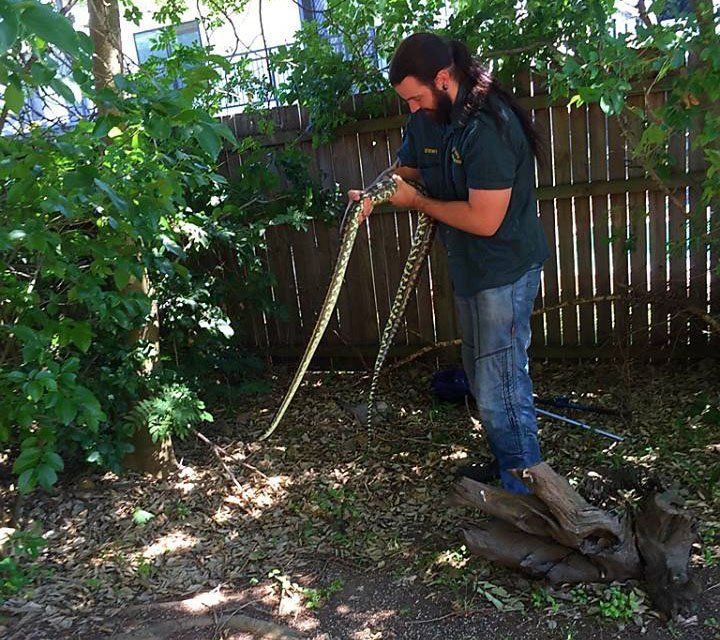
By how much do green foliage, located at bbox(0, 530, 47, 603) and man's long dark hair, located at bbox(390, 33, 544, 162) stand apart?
7.67 feet

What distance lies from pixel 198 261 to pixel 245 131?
45.8 inches

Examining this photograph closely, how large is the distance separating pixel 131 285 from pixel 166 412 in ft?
2.29

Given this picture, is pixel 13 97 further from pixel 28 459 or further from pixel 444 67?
pixel 444 67

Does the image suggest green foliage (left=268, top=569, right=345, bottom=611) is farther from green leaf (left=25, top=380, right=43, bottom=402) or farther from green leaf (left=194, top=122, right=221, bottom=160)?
green leaf (left=194, top=122, right=221, bottom=160)

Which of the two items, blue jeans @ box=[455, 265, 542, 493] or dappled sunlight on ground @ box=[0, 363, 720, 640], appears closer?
dappled sunlight on ground @ box=[0, 363, 720, 640]

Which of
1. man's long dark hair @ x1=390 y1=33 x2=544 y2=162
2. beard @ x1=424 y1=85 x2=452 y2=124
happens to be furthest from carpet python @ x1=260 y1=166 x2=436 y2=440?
man's long dark hair @ x1=390 y1=33 x2=544 y2=162

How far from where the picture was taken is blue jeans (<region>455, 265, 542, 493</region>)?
2979 millimetres

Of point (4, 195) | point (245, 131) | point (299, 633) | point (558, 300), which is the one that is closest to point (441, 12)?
point (245, 131)

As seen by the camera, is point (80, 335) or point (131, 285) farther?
point (131, 285)

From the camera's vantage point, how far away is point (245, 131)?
531cm

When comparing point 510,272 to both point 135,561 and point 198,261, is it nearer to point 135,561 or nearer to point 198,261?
point 135,561

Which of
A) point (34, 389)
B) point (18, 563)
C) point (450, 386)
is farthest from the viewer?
point (450, 386)

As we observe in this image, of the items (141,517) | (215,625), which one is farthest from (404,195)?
(141,517)

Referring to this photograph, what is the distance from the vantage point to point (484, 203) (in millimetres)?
2752
